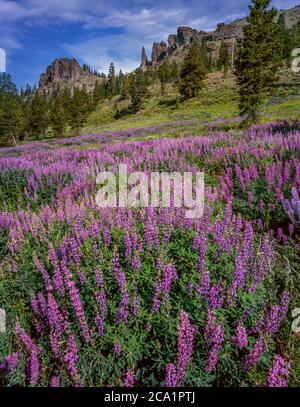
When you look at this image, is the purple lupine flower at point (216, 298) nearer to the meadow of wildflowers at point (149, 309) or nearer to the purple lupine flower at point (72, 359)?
the meadow of wildflowers at point (149, 309)

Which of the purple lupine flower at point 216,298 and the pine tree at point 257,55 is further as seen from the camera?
the pine tree at point 257,55

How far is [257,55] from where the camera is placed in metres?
20.9

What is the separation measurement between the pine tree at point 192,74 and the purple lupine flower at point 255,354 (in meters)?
64.2

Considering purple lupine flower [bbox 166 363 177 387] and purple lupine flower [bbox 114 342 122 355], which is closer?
purple lupine flower [bbox 166 363 177 387]

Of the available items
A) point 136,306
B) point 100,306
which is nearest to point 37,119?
point 100,306

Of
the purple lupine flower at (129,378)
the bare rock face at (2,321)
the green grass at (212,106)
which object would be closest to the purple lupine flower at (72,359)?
the purple lupine flower at (129,378)

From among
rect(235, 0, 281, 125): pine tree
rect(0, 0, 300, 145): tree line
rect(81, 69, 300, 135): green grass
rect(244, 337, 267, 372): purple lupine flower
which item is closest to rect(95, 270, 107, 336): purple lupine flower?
rect(244, 337, 267, 372): purple lupine flower

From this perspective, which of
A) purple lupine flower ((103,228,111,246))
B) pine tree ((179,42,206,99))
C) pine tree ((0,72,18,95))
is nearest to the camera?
purple lupine flower ((103,228,111,246))

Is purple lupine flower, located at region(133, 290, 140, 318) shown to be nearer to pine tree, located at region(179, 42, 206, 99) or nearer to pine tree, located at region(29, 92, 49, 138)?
pine tree, located at region(179, 42, 206, 99)

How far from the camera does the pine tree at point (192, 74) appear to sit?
2386 inches

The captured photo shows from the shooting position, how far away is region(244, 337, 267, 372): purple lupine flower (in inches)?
87.7

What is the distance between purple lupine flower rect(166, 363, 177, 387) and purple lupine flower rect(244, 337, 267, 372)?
591 millimetres
